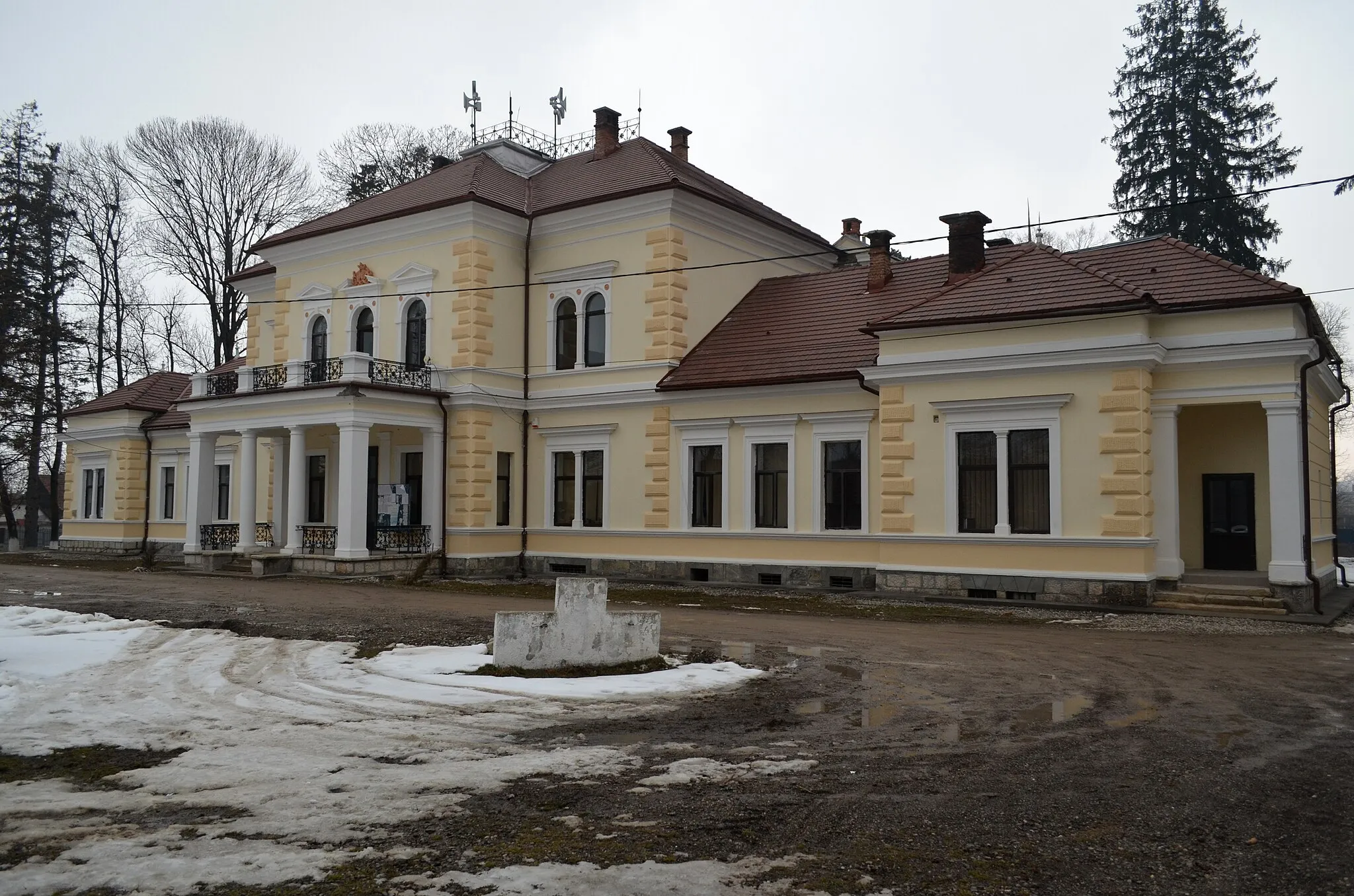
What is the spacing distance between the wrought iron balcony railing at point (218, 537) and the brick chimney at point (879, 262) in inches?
672

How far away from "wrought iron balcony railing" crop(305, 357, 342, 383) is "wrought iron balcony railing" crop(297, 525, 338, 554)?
3468 millimetres

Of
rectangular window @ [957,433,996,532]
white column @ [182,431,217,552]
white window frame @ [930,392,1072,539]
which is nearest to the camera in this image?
white window frame @ [930,392,1072,539]

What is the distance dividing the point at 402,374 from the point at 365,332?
2946 millimetres

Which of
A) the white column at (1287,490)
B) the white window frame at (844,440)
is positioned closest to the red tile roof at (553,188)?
the white window frame at (844,440)

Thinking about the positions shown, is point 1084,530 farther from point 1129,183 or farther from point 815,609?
point 1129,183

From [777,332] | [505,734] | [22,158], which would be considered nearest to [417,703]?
[505,734]

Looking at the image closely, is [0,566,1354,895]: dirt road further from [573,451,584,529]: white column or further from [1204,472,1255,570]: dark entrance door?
[573,451,584,529]: white column

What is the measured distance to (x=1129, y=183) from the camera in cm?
3766

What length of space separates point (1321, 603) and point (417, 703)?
15797 millimetres

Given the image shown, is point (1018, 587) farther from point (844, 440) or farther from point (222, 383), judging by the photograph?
point (222, 383)

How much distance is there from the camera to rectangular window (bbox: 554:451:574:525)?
2569 centimetres

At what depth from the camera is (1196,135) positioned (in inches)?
1438

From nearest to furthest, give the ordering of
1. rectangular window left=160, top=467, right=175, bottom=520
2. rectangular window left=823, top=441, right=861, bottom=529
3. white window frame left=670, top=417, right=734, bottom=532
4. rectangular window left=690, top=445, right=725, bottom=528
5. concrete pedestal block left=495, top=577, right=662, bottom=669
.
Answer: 1. concrete pedestal block left=495, top=577, right=662, bottom=669
2. rectangular window left=823, top=441, right=861, bottom=529
3. white window frame left=670, top=417, right=734, bottom=532
4. rectangular window left=690, top=445, right=725, bottom=528
5. rectangular window left=160, top=467, right=175, bottom=520

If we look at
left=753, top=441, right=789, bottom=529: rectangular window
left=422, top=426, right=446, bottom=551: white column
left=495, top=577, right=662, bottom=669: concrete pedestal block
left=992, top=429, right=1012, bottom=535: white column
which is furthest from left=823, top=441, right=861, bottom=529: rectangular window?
left=495, top=577, right=662, bottom=669: concrete pedestal block
